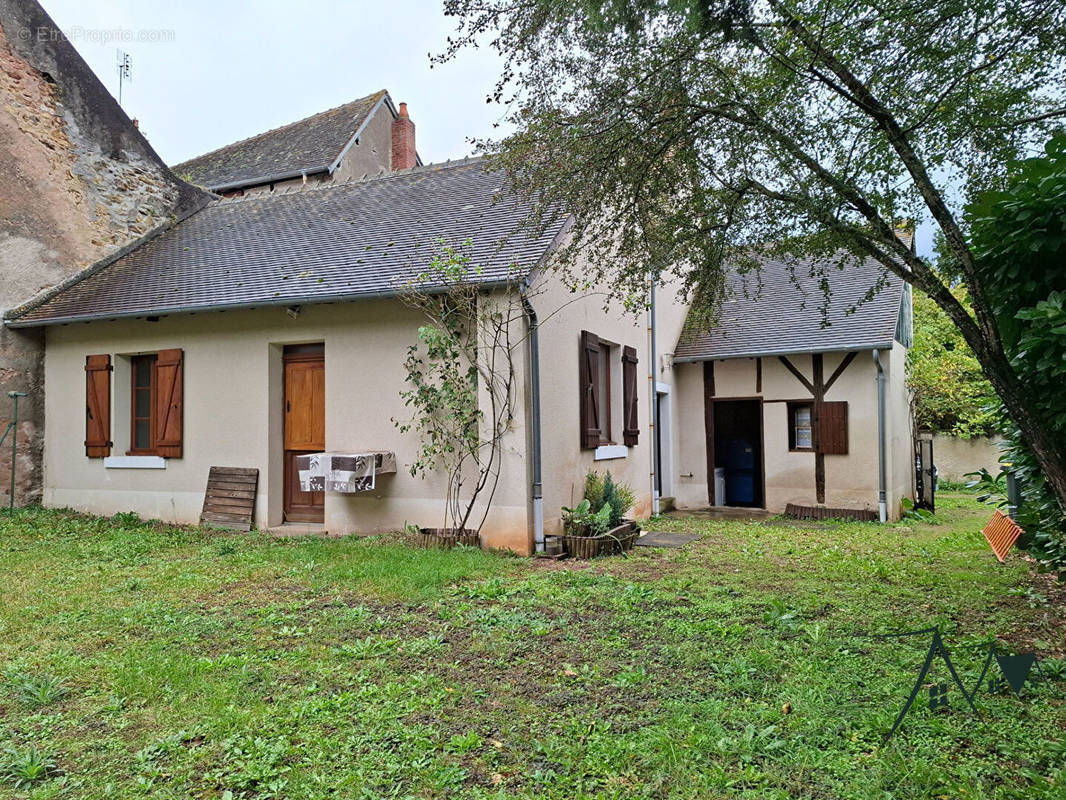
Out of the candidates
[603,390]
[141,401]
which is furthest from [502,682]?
[141,401]

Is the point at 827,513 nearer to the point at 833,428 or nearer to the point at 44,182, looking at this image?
the point at 833,428

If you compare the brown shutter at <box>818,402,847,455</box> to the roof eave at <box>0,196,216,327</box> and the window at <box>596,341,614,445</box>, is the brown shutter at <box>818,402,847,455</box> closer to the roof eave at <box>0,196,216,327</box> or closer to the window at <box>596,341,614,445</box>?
the window at <box>596,341,614,445</box>

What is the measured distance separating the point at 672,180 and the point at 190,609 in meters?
4.55

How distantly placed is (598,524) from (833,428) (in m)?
5.50

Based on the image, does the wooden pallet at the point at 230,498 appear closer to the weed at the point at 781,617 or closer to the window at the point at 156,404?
the window at the point at 156,404

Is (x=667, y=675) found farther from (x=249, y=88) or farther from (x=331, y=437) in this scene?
(x=249, y=88)

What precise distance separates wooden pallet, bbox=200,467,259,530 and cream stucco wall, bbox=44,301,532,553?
0.10 meters

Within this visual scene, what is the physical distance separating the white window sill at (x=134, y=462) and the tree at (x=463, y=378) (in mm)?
3735

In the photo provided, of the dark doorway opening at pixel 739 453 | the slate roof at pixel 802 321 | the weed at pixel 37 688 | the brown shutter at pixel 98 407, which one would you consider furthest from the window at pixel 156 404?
the dark doorway opening at pixel 739 453

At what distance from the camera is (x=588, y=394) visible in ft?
28.5

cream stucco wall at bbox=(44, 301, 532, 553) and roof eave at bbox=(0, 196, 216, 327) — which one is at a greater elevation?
roof eave at bbox=(0, 196, 216, 327)

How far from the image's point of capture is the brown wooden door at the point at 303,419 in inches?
335

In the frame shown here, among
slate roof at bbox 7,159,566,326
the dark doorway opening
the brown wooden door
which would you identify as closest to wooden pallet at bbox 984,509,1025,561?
the dark doorway opening

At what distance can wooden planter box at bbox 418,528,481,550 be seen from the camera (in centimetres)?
722
